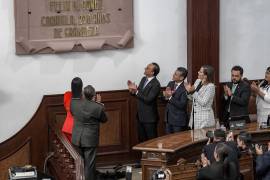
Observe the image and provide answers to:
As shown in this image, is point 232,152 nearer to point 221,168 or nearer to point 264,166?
point 221,168

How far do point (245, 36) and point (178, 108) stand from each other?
7.04 ft

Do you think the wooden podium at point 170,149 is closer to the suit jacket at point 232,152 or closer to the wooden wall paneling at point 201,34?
the suit jacket at point 232,152

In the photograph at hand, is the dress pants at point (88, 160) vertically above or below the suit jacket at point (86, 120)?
below

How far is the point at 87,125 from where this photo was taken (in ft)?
31.9

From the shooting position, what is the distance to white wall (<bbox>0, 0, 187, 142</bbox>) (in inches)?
418

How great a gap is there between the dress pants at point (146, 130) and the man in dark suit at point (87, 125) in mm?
1257

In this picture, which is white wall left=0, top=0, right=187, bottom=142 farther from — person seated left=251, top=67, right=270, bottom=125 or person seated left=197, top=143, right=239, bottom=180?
person seated left=197, top=143, right=239, bottom=180

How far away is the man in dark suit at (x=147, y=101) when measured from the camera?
10734 millimetres

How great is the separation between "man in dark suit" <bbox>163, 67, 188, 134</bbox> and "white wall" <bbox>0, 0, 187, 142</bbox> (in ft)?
2.86

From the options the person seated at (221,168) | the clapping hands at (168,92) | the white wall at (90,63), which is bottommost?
the person seated at (221,168)

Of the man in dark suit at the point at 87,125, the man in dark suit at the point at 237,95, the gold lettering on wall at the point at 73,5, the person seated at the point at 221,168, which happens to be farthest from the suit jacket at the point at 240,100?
the person seated at the point at 221,168

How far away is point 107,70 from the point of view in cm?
1118

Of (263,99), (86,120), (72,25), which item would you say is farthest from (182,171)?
(72,25)

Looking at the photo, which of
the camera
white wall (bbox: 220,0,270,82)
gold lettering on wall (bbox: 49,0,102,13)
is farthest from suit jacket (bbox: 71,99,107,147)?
white wall (bbox: 220,0,270,82)
